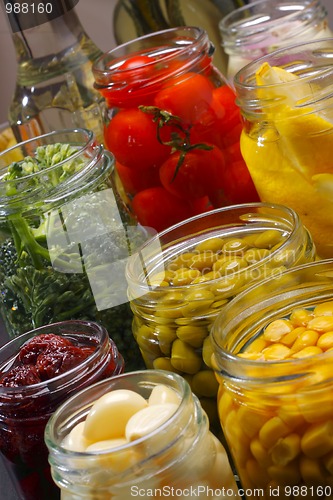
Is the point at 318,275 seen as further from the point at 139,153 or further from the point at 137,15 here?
the point at 137,15

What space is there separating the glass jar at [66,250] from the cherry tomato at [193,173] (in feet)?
0.20

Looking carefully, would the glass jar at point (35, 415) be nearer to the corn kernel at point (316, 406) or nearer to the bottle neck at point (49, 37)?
the corn kernel at point (316, 406)

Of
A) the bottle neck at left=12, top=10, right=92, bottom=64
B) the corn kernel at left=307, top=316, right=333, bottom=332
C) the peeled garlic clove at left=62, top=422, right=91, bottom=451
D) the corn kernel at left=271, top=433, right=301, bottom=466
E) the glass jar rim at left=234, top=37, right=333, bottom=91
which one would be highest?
the bottle neck at left=12, top=10, right=92, bottom=64

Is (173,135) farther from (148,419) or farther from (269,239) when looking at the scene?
(148,419)

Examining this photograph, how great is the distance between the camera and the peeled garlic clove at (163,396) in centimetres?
49

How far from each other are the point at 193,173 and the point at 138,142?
6 cm

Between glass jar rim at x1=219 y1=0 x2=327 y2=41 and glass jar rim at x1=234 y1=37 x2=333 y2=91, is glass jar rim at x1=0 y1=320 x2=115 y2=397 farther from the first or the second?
glass jar rim at x1=219 y1=0 x2=327 y2=41

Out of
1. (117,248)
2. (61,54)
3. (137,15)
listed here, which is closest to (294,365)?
(117,248)

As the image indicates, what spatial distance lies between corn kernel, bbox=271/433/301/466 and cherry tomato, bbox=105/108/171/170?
0.37 meters

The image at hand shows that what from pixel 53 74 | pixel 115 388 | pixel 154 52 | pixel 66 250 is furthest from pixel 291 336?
pixel 53 74

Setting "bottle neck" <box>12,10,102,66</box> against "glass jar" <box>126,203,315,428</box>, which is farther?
"bottle neck" <box>12,10,102,66</box>

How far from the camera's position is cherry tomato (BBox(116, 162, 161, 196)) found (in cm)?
78

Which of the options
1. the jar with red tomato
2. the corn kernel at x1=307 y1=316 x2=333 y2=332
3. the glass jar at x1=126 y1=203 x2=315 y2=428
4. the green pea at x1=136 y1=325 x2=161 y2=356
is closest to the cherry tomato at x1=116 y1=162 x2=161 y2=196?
the jar with red tomato

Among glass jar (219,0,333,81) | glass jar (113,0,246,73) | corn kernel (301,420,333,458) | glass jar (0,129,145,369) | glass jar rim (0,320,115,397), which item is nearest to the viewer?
corn kernel (301,420,333,458)
